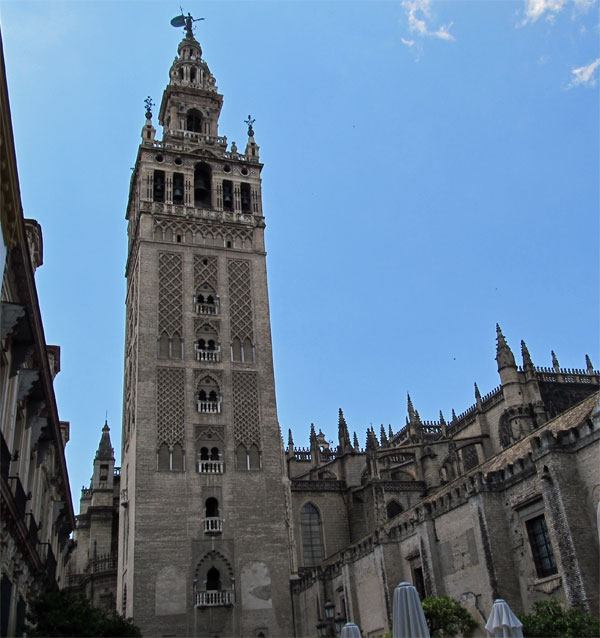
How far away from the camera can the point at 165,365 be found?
111 feet


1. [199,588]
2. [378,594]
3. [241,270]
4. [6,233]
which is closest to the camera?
[6,233]

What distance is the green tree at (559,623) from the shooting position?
1575 cm

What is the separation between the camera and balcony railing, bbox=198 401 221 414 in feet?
109

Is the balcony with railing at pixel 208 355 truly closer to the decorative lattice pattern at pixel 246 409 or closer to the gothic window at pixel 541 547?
the decorative lattice pattern at pixel 246 409

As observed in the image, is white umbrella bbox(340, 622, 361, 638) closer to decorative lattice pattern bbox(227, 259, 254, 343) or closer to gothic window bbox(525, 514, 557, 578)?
gothic window bbox(525, 514, 557, 578)

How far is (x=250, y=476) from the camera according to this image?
3238cm

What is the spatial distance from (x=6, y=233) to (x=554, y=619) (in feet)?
47.3

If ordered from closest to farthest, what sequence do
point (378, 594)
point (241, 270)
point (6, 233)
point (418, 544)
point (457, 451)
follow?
1. point (6, 233)
2. point (418, 544)
3. point (378, 594)
4. point (241, 270)
5. point (457, 451)

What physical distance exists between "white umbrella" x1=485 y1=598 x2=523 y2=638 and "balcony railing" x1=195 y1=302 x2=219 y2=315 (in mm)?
23032

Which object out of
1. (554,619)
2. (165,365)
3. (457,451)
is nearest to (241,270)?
(165,365)

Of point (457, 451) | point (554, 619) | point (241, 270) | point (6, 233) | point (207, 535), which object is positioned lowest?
point (554, 619)

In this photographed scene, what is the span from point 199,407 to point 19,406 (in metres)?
18.2

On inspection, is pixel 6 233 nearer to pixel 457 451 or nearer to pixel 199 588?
pixel 199 588

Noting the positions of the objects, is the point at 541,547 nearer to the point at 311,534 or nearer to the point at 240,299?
the point at 311,534
